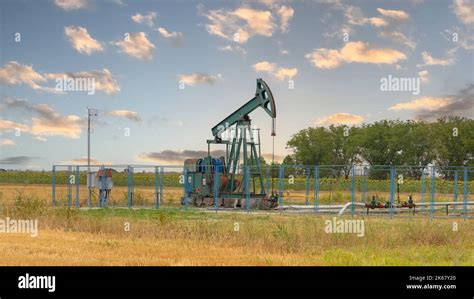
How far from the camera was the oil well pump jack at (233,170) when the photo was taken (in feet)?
100

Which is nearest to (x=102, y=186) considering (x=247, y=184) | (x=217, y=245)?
(x=247, y=184)

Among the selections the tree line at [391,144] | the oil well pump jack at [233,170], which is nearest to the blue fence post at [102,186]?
the oil well pump jack at [233,170]

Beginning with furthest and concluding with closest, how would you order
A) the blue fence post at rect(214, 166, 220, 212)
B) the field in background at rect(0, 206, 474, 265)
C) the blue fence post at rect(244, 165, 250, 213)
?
1. the blue fence post at rect(214, 166, 220, 212)
2. the blue fence post at rect(244, 165, 250, 213)
3. the field in background at rect(0, 206, 474, 265)

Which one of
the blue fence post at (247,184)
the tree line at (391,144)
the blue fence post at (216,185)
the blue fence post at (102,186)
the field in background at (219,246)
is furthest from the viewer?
the tree line at (391,144)

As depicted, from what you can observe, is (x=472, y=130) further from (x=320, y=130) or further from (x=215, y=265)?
(x=215, y=265)

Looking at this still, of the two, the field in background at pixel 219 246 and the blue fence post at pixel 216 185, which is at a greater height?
the blue fence post at pixel 216 185

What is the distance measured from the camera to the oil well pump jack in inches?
1202

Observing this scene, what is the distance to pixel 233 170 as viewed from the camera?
31.7m

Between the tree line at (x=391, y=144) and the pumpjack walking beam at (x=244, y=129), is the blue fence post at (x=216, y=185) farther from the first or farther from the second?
the tree line at (x=391, y=144)

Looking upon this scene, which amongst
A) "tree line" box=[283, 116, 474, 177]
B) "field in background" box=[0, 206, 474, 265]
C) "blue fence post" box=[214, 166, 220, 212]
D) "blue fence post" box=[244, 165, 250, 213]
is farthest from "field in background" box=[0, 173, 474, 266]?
"tree line" box=[283, 116, 474, 177]

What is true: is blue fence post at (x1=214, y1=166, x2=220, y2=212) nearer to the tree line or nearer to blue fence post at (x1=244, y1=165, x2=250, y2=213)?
blue fence post at (x1=244, y1=165, x2=250, y2=213)

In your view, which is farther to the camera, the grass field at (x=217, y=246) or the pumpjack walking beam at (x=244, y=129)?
the pumpjack walking beam at (x=244, y=129)

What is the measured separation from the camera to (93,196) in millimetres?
35938
